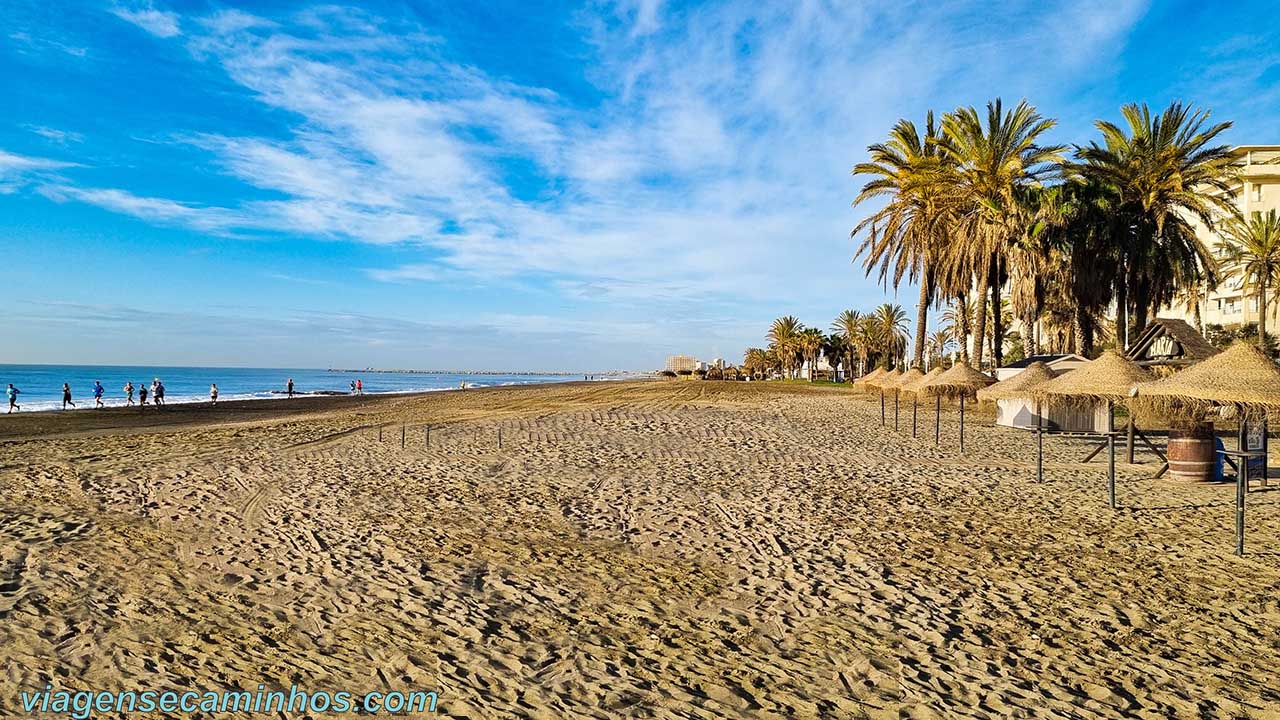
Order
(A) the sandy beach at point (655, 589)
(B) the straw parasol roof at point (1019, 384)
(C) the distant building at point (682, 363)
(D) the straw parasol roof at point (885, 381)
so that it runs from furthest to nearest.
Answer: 1. (C) the distant building at point (682, 363)
2. (D) the straw parasol roof at point (885, 381)
3. (B) the straw parasol roof at point (1019, 384)
4. (A) the sandy beach at point (655, 589)

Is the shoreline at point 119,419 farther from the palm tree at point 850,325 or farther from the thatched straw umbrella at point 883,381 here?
the palm tree at point 850,325

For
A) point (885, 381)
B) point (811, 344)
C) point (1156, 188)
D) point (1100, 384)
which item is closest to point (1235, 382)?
point (1100, 384)

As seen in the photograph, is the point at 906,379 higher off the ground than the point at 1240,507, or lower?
higher

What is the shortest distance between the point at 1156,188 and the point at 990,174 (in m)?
6.03

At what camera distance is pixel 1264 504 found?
10484 millimetres

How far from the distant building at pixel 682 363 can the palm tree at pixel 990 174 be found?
91634mm

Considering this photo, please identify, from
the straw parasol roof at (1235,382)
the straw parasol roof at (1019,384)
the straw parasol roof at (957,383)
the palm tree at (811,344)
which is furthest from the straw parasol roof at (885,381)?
the palm tree at (811,344)

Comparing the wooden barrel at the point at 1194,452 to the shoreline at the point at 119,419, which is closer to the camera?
the wooden barrel at the point at 1194,452

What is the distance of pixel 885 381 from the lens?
24.8 meters

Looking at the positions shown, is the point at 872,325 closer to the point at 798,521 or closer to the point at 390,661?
the point at 798,521

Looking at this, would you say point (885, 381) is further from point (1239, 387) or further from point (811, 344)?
point (811, 344)

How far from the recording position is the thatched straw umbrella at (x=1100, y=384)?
11297 mm

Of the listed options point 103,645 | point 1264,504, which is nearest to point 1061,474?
point 1264,504

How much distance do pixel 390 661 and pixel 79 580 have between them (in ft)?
13.3
